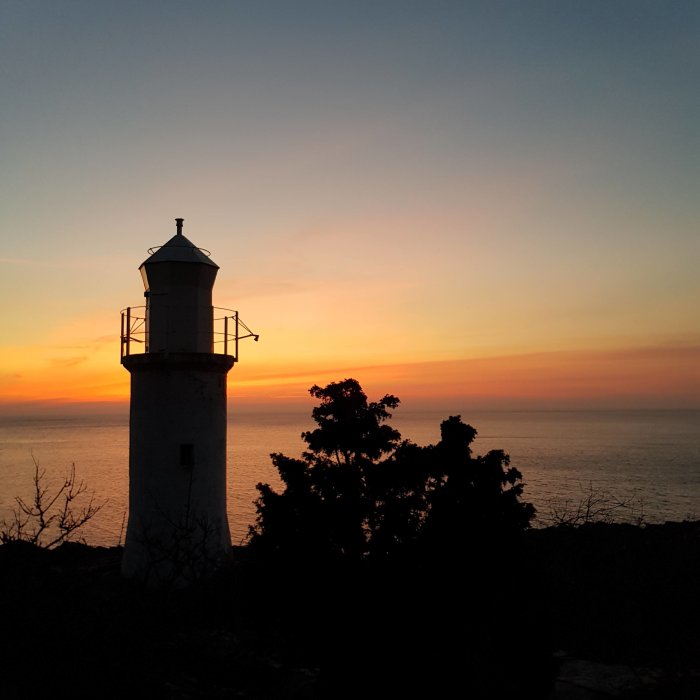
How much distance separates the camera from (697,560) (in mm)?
19016

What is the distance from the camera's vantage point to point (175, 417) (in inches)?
660

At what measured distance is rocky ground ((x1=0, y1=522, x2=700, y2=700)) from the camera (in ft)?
26.1

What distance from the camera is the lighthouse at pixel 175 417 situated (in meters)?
16.6

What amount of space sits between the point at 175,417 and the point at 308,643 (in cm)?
775

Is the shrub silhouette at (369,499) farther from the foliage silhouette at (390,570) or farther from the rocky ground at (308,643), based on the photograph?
the rocky ground at (308,643)

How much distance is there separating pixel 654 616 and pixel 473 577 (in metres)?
6.97

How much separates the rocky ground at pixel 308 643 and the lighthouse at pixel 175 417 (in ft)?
5.13

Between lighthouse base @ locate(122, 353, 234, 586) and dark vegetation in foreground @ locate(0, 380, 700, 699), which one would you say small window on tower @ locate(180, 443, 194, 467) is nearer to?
lighthouse base @ locate(122, 353, 234, 586)

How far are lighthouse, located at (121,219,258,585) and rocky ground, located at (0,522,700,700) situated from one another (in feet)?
5.13

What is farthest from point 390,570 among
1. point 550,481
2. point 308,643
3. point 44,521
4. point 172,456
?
point 550,481

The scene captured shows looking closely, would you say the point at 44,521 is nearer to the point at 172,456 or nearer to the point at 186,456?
the point at 172,456

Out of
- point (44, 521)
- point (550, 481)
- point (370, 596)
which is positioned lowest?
point (550, 481)

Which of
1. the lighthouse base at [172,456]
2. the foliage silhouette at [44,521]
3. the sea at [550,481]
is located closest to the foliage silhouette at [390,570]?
the foliage silhouette at [44,521]

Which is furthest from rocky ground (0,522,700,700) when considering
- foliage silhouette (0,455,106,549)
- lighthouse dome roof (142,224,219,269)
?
lighthouse dome roof (142,224,219,269)
